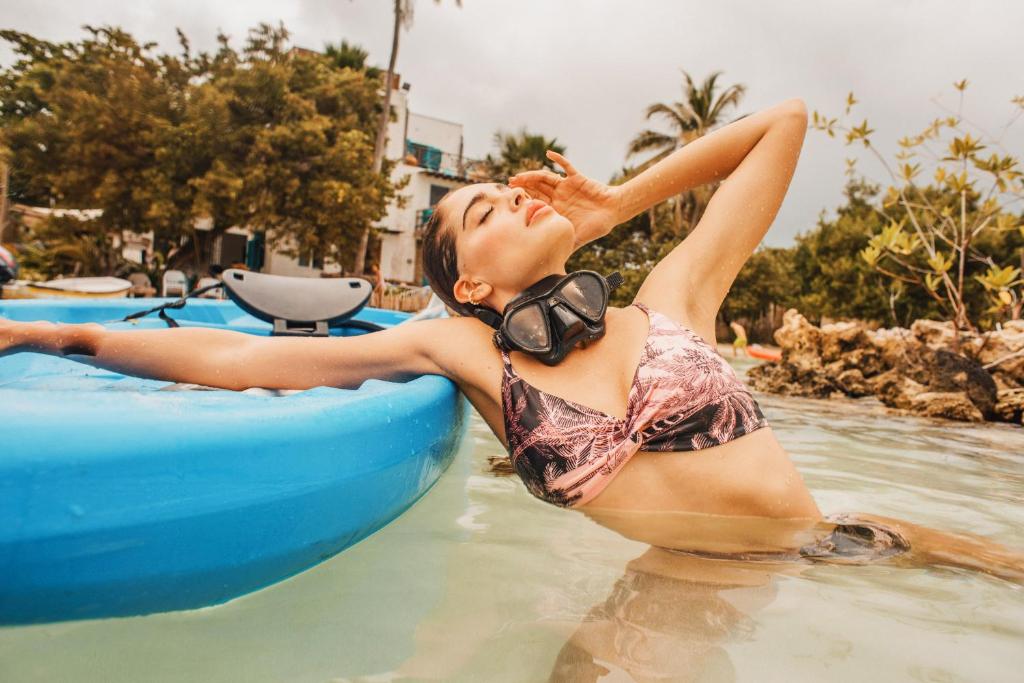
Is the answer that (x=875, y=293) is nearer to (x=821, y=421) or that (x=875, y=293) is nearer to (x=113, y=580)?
(x=821, y=421)

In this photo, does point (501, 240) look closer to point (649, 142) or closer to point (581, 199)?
point (581, 199)

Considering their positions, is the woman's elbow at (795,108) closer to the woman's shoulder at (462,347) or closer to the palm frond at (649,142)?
the woman's shoulder at (462,347)

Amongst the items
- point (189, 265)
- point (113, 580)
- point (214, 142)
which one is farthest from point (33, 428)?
point (189, 265)

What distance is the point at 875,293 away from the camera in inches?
818

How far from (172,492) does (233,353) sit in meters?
0.64

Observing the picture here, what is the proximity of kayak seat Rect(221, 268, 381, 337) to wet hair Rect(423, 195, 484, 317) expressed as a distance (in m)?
1.35

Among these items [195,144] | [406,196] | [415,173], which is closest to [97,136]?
[195,144]

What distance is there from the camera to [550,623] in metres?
1.49

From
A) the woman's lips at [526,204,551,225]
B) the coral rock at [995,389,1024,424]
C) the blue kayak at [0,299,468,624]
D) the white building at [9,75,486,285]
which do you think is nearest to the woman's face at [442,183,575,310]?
the woman's lips at [526,204,551,225]

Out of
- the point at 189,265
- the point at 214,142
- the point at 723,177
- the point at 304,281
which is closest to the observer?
the point at 723,177

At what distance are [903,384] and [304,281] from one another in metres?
6.08

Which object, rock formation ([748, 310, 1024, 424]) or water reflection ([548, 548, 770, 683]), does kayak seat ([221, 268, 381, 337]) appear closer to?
water reflection ([548, 548, 770, 683])

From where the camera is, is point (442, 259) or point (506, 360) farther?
point (442, 259)

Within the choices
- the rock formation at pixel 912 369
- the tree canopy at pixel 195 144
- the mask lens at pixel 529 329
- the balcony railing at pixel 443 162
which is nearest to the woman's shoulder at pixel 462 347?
the mask lens at pixel 529 329
